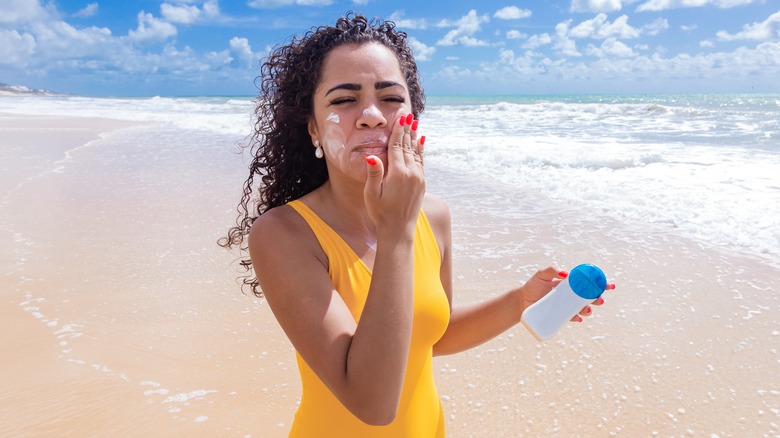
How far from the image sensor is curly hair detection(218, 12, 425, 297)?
1.96 meters

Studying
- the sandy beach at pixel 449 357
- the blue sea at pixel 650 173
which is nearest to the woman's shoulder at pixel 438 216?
the sandy beach at pixel 449 357

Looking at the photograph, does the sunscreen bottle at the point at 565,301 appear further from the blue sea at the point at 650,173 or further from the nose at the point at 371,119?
the blue sea at the point at 650,173

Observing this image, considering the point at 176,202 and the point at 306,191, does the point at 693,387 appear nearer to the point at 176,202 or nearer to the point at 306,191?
the point at 306,191

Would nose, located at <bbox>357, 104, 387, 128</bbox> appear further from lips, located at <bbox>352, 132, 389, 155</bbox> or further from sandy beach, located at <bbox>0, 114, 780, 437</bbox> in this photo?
sandy beach, located at <bbox>0, 114, 780, 437</bbox>

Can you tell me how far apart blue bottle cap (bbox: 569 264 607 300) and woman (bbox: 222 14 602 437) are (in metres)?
0.15

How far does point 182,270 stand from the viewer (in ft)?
17.8

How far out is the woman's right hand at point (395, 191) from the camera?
1448 millimetres

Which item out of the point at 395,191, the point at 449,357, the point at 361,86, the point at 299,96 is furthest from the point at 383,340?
the point at 449,357

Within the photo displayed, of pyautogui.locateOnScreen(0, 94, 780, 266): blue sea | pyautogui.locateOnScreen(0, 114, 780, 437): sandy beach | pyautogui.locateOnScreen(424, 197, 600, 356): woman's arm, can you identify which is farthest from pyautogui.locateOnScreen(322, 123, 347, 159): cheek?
pyautogui.locateOnScreen(0, 94, 780, 266): blue sea

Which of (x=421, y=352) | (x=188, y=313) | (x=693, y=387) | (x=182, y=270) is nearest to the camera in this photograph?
(x=421, y=352)

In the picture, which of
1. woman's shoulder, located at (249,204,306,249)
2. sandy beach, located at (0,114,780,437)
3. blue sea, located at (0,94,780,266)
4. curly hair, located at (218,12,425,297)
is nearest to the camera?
woman's shoulder, located at (249,204,306,249)

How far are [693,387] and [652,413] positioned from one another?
43cm

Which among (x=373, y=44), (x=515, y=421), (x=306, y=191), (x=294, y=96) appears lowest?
(x=515, y=421)

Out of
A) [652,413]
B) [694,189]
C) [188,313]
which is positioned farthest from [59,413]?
[694,189]
